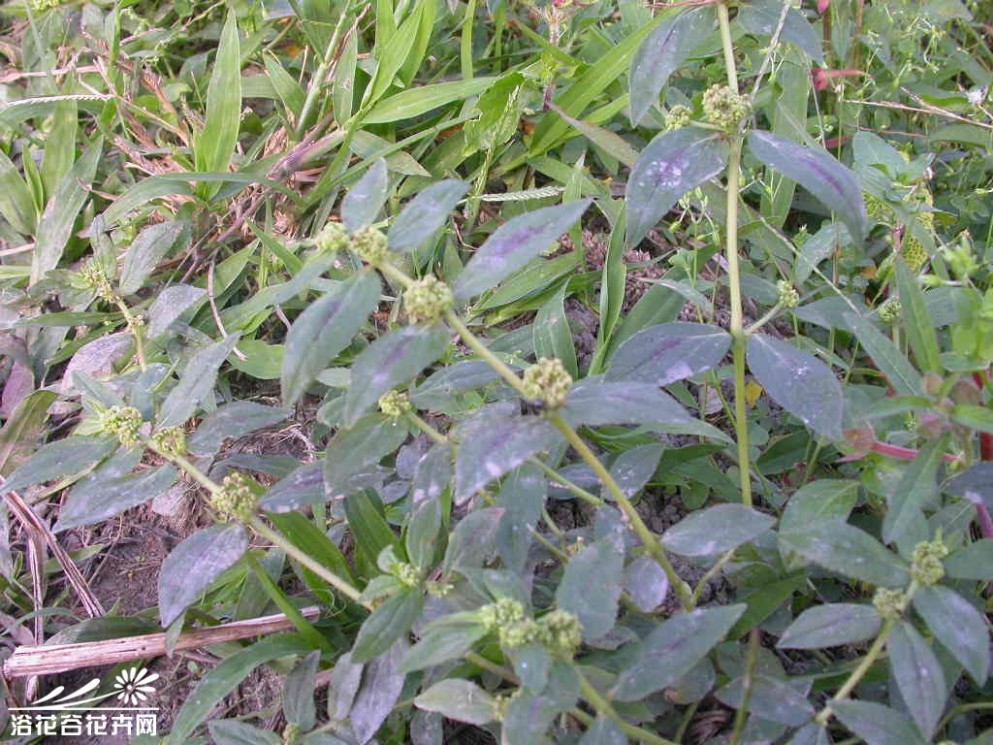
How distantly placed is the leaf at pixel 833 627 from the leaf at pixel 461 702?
461 mm

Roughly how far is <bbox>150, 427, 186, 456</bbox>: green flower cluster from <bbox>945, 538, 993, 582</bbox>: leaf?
131cm

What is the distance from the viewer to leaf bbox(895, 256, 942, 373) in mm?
1559

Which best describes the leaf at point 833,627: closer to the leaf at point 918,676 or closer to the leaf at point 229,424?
the leaf at point 918,676

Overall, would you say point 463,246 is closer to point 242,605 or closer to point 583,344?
point 583,344

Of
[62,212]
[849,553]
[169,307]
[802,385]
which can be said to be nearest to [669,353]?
[802,385]

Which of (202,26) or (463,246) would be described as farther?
(202,26)

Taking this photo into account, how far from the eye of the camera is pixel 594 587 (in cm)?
145

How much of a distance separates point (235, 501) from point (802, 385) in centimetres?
101

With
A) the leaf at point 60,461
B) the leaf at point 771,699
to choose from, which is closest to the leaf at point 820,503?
the leaf at point 771,699

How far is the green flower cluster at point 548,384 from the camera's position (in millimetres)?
1367

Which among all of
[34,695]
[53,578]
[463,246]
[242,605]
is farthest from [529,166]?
[34,695]

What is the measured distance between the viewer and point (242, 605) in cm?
207

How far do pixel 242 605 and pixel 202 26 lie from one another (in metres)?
2.18

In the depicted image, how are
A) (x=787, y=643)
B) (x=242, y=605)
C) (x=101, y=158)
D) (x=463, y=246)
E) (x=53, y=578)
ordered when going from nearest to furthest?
(x=787, y=643) < (x=242, y=605) < (x=53, y=578) < (x=463, y=246) < (x=101, y=158)
